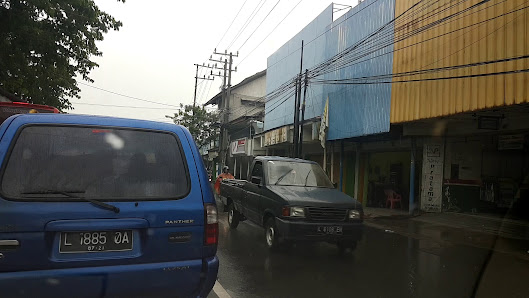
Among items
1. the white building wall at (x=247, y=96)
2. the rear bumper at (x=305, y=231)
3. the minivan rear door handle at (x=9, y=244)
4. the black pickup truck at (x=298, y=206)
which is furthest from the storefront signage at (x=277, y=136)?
the minivan rear door handle at (x=9, y=244)

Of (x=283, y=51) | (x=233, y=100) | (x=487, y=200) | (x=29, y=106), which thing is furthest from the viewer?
(x=233, y=100)

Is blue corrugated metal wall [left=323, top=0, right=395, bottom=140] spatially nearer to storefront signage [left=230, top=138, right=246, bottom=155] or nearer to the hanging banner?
the hanging banner

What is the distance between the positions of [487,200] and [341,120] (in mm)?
6073

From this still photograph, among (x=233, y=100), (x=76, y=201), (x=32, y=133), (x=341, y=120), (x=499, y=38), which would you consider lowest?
(x=76, y=201)

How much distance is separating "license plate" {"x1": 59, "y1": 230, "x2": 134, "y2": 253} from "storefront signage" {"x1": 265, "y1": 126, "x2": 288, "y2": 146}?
17.4 meters

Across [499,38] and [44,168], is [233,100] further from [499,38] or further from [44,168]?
[44,168]

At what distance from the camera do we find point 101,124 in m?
2.78

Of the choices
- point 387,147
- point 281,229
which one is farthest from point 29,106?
point 387,147

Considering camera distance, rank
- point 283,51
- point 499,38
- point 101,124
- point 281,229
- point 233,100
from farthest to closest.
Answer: point 233,100 < point 283,51 < point 499,38 < point 281,229 < point 101,124

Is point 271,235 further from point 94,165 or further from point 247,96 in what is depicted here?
point 247,96

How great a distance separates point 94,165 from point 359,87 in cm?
1340

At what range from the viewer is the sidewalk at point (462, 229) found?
867 cm

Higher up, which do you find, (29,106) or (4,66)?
(4,66)

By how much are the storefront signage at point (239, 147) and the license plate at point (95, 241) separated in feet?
87.5
